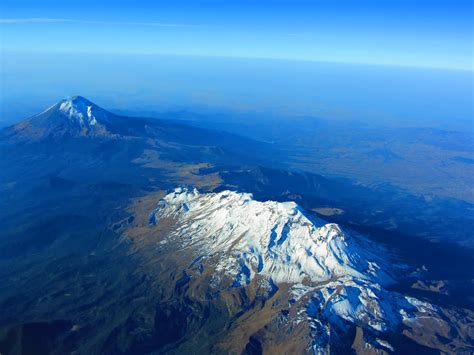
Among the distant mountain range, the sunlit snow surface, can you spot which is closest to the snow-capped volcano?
the sunlit snow surface

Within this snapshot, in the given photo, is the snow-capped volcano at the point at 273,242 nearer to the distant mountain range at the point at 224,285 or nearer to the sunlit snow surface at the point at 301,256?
the sunlit snow surface at the point at 301,256

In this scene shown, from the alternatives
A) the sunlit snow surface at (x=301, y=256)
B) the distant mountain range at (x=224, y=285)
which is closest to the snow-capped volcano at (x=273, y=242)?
the sunlit snow surface at (x=301, y=256)

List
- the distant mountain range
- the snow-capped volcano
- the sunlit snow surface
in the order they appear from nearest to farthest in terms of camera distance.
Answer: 1. the distant mountain range
2. the sunlit snow surface
3. the snow-capped volcano

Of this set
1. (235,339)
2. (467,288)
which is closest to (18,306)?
(235,339)

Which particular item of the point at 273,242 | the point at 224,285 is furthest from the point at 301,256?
the point at 224,285

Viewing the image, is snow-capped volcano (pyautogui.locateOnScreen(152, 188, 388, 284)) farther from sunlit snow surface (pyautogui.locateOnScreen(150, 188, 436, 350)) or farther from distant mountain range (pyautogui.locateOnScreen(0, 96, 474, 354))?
distant mountain range (pyautogui.locateOnScreen(0, 96, 474, 354))

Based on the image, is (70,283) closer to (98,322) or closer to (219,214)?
(98,322)

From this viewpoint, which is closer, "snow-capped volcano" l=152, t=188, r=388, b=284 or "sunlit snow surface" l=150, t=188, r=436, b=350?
"sunlit snow surface" l=150, t=188, r=436, b=350

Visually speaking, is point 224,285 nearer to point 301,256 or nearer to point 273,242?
point 273,242
